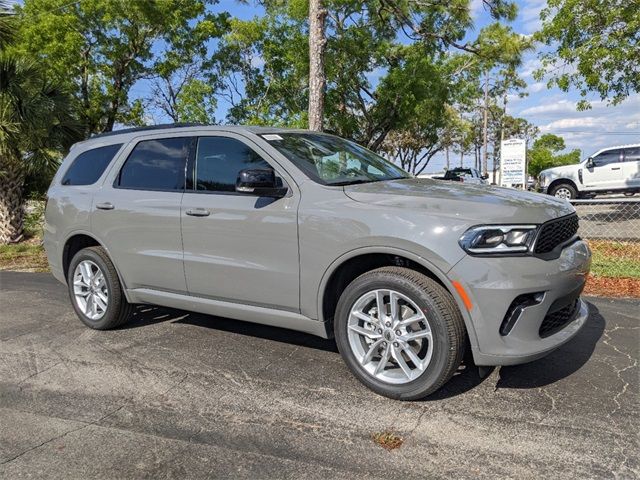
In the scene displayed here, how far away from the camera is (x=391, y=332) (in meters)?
3.41

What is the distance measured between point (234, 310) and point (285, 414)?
3.58 feet

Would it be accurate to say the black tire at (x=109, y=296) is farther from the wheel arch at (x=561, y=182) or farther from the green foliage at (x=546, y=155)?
the green foliage at (x=546, y=155)

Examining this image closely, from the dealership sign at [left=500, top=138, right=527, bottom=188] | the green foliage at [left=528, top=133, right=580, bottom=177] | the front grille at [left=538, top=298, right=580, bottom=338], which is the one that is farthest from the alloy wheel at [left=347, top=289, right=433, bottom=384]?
the green foliage at [left=528, top=133, right=580, bottom=177]

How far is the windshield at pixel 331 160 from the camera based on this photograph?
3.97 meters

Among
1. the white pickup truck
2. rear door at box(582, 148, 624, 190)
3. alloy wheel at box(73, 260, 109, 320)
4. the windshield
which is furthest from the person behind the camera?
rear door at box(582, 148, 624, 190)

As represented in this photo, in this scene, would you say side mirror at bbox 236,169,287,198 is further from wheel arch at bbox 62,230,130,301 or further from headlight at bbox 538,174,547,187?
headlight at bbox 538,174,547,187

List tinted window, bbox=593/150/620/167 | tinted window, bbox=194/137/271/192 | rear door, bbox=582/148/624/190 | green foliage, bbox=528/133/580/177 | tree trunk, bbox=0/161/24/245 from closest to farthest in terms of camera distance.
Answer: tinted window, bbox=194/137/271/192 < tree trunk, bbox=0/161/24/245 < rear door, bbox=582/148/624/190 < tinted window, bbox=593/150/620/167 < green foliage, bbox=528/133/580/177

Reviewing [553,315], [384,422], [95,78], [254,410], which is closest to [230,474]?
[254,410]

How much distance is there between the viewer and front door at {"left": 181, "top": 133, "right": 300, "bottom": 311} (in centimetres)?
377

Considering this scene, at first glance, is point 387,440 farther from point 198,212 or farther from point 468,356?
point 198,212

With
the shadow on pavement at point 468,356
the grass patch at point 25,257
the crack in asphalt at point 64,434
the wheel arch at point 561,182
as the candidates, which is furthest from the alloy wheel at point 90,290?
the wheel arch at point 561,182

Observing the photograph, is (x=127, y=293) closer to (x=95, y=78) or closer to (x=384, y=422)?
(x=384, y=422)

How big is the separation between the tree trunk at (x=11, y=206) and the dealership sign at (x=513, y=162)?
12.9 metres

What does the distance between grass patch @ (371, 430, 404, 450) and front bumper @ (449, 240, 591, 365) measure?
27.0 inches
